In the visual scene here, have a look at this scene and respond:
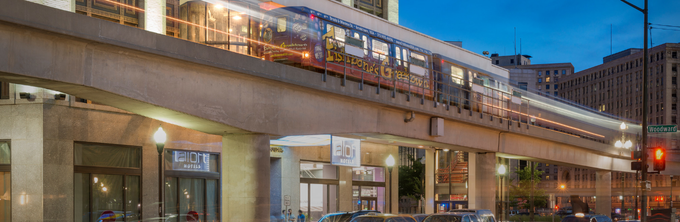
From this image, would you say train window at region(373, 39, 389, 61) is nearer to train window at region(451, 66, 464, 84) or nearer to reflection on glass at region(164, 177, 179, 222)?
train window at region(451, 66, 464, 84)

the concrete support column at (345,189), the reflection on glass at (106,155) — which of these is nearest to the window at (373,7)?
the concrete support column at (345,189)

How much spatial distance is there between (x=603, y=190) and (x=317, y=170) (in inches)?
1218

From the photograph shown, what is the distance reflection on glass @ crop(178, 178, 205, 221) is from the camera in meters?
27.5

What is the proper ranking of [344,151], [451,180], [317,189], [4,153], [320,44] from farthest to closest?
[451,180], [317,189], [344,151], [320,44], [4,153]

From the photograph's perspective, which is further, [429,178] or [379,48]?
[429,178]

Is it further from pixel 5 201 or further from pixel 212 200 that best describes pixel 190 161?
pixel 5 201

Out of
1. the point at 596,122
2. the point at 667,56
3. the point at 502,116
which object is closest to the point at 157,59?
the point at 502,116

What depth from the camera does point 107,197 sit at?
24.3 m

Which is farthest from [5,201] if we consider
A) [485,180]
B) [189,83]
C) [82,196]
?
[485,180]

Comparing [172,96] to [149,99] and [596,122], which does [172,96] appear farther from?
[596,122]

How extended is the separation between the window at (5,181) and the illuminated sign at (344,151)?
504 inches

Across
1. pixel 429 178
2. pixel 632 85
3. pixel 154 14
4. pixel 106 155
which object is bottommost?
pixel 429 178

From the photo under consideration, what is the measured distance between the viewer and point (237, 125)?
19.0 meters

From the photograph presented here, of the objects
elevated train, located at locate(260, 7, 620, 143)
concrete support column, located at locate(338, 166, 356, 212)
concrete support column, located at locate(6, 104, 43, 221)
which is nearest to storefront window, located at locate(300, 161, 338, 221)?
concrete support column, located at locate(338, 166, 356, 212)
